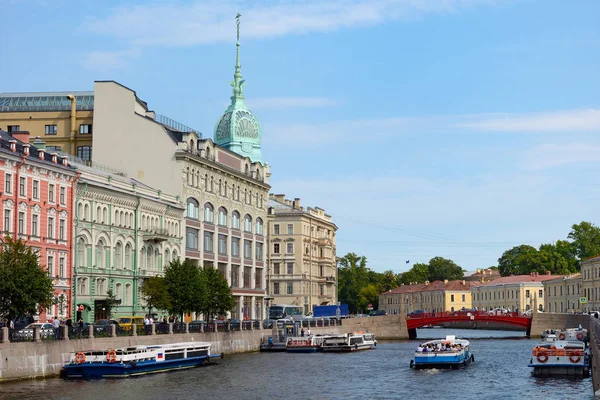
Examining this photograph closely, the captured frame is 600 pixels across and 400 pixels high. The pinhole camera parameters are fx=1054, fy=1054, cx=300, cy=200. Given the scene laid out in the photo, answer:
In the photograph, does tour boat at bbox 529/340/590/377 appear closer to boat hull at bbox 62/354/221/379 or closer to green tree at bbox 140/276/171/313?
boat hull at bbox 62/354/221/379

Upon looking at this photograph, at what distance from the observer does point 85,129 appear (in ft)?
341

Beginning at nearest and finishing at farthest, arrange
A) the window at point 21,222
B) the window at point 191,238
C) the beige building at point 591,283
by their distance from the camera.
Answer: the window at point 21,222, the window at point 191,238, the beige building at point 591,283

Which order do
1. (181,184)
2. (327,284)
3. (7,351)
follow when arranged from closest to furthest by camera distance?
(7,351) < (181,184) < (327,284)

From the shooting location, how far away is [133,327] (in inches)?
2699

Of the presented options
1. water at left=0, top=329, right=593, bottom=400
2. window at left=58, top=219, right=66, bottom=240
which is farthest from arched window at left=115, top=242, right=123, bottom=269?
water at left=0, top=329, right=593, bottom=400

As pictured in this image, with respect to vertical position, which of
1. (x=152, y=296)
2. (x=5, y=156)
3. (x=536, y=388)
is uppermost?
(x=5, y=156)

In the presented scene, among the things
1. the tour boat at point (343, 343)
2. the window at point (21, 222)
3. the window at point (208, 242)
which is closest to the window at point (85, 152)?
the window at point (208, 242)

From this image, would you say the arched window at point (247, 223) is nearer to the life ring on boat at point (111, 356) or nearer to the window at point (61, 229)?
the window at point (61, 229)

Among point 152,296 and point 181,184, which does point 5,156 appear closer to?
point 152,296

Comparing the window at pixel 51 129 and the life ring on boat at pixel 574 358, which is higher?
the window at pixel 51 129

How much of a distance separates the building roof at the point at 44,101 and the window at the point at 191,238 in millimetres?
15513

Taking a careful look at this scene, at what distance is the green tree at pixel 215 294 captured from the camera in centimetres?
9130

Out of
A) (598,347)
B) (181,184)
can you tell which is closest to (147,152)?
(181,184)

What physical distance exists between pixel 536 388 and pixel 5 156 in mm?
37324
